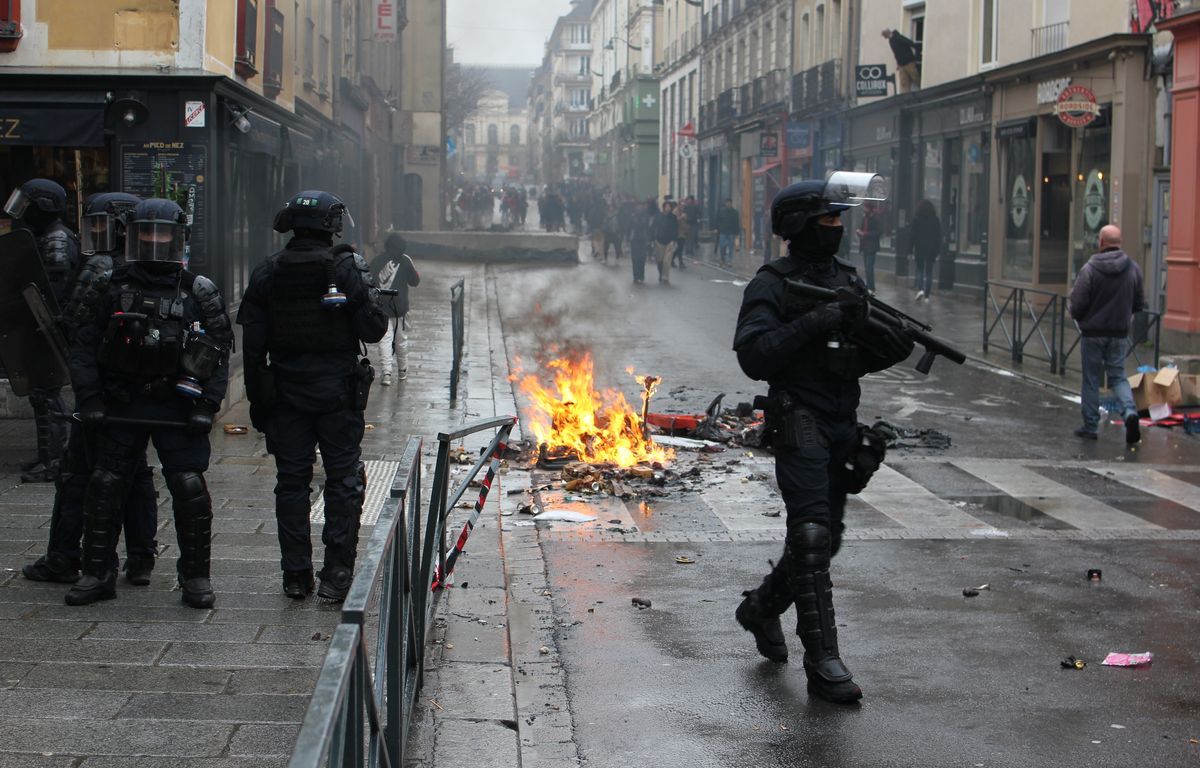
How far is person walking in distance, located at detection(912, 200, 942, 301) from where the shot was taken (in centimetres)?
2586

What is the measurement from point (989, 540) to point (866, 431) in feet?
9.16

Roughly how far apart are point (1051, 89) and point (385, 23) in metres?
16.2

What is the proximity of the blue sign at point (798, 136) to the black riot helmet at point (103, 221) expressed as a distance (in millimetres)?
31688

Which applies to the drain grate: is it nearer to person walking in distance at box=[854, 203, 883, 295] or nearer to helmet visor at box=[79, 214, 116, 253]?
helmet visor at box=[79, 214, 116, 253]

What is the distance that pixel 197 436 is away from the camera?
6109mm

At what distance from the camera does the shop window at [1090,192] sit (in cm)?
2219

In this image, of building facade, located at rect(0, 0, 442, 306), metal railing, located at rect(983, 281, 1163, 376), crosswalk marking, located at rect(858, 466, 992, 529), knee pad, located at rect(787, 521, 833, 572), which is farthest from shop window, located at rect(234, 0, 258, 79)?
knee pad, located at rect(787, 521, 833, 572)

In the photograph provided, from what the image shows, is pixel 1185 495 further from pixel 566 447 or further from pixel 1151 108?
pixel 1151 108

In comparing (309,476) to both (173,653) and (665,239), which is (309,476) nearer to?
(173,653)

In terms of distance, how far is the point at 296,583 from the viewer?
6258 mm

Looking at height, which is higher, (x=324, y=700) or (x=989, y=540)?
(x=324, y=700)

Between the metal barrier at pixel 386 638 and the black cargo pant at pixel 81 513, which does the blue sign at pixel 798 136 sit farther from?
the black cargo pant at pixel 81 513

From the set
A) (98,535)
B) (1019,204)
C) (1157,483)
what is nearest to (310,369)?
(98,535)

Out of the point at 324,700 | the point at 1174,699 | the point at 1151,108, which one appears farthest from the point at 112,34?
the point at 1151,108
